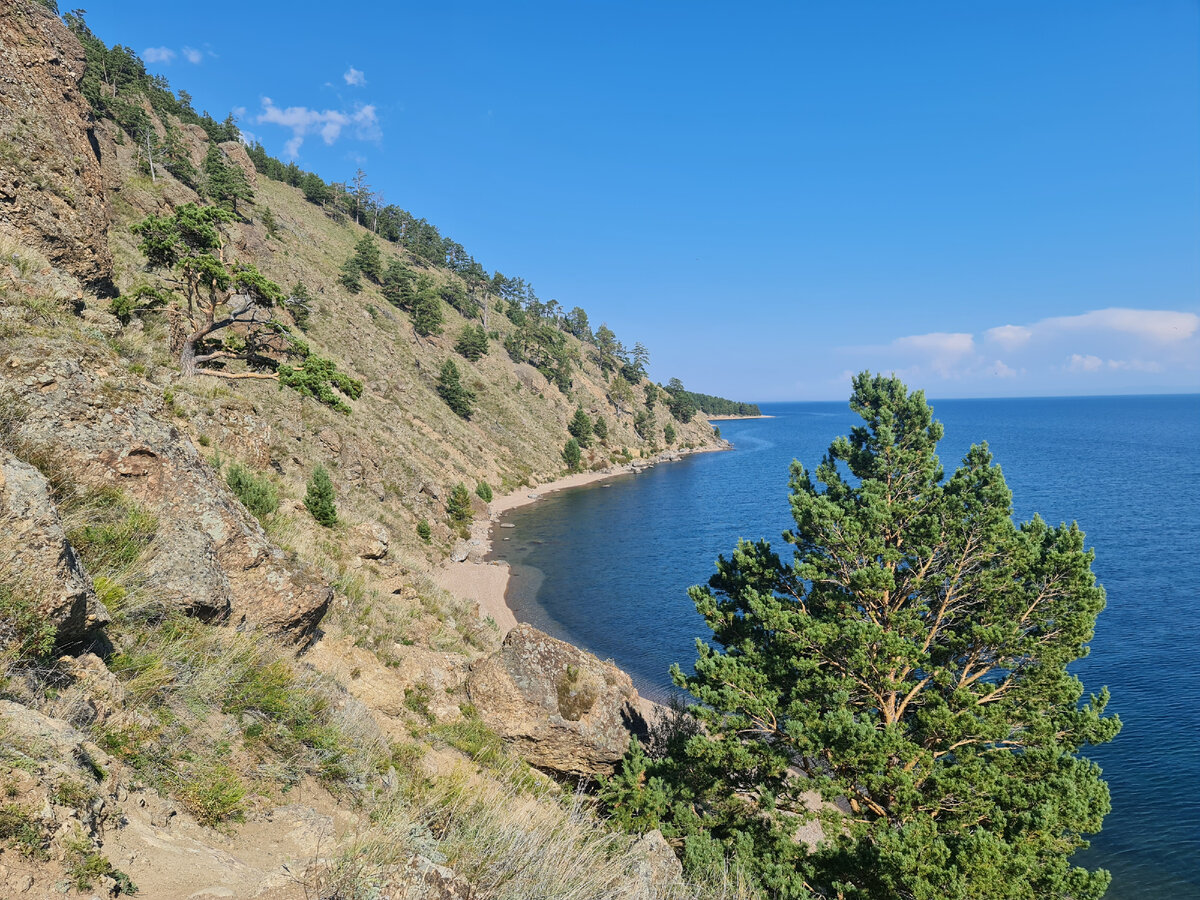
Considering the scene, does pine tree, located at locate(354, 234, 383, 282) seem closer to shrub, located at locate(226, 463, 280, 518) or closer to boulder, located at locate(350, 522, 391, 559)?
boulder, located at locate(350, 522, 391, 559)

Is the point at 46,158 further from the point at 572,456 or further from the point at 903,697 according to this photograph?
the point at 572,456

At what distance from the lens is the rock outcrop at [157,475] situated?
7840mm

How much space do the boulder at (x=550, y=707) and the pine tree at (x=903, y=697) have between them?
77.6 inches

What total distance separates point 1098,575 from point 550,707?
137 ft

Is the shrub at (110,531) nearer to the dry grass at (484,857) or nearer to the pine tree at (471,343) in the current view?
the dry grass at (484,857)

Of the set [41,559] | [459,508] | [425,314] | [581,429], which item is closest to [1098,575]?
[459,508]

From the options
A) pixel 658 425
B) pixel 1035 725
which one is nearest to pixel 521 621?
pixel 1035 725

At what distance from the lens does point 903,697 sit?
1466 cm

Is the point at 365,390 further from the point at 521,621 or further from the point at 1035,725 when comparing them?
the point at 1035,725

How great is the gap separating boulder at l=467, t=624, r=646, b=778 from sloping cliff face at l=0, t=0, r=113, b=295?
647 inches

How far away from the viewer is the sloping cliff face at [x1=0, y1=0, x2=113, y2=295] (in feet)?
45.8

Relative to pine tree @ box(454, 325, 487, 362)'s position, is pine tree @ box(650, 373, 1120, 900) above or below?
below

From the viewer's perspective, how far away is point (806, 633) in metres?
13.7

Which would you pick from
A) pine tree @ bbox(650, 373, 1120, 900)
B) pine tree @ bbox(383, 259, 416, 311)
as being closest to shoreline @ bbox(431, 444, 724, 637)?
pine tree @ bbox(650, 373, 1120, 900)
